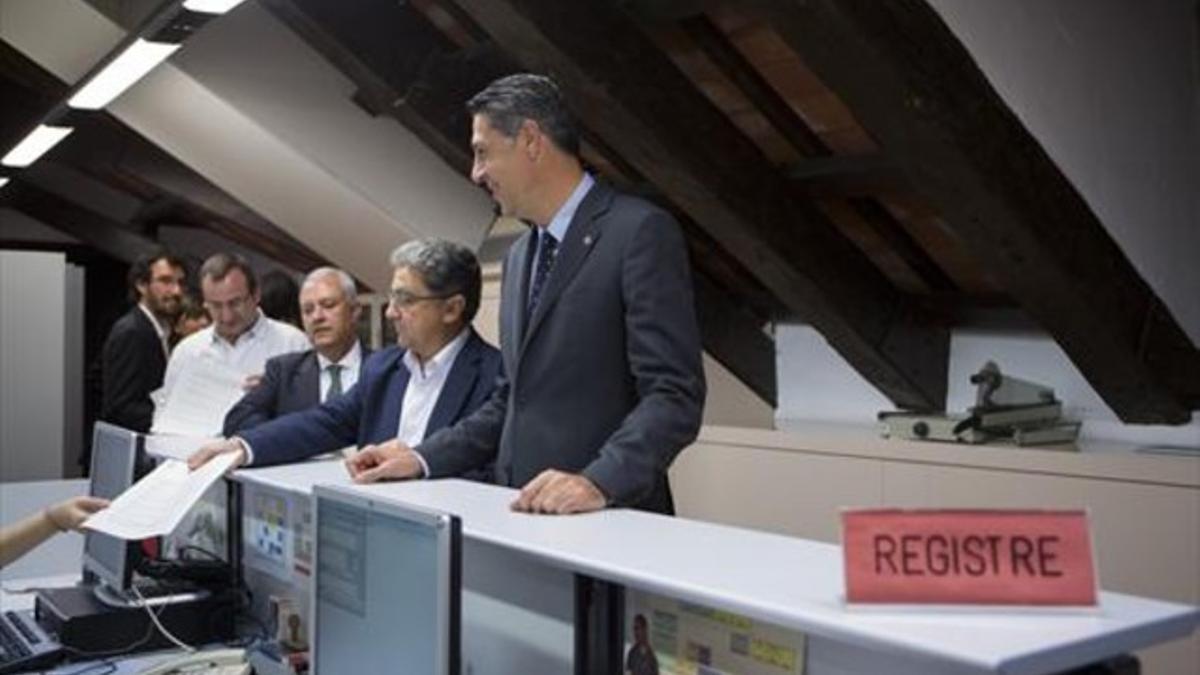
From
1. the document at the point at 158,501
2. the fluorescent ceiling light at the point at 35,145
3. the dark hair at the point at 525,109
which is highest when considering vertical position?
the fluorescent ceiling light at the point at 35,145

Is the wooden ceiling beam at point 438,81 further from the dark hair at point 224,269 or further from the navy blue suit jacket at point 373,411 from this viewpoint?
the navy blue suit jacket at point 373,411

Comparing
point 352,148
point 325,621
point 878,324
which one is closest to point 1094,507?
point 878,324

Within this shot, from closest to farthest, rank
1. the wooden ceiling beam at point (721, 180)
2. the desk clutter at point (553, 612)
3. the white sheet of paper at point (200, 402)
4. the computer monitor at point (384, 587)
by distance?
the desk clutter at point (553, 612)
the computer monitor at point (384, 587)
the white sheet of paper at point (200, 402)
the wooden ceiling beam at point (721, 180)

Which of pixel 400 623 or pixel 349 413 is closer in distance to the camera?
pixel 400 623

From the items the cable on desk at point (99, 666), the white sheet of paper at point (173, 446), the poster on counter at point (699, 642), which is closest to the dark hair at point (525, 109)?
the poster on counter at point (699, 642)

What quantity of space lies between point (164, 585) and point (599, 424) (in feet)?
3.29

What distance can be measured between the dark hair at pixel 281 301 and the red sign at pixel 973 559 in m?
3.55

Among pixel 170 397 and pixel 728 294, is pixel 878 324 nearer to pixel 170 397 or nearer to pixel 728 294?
pixel 728 294

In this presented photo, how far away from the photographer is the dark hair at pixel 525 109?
176 centimetres

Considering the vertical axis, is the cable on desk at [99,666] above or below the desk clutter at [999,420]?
below

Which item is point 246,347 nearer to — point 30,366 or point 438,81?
point 438,81

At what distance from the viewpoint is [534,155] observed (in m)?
1.78

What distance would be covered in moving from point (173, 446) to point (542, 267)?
3.42ft

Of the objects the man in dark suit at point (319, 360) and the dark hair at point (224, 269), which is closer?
the man in dark suit at point (319, 360)
